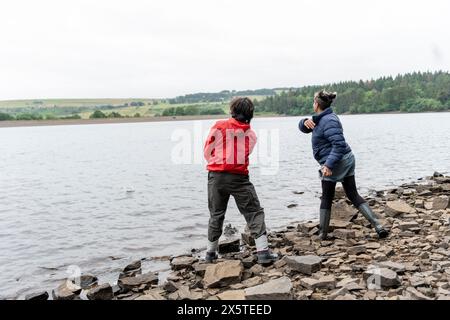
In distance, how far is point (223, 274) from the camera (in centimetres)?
712

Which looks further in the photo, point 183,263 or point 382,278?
point 183,263

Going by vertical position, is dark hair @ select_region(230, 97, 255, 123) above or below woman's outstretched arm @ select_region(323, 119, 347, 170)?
above

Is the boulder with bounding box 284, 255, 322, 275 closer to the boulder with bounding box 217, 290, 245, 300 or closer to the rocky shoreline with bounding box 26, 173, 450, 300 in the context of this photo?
the rocky shoreline with bounding box 26, 173, 450, 300

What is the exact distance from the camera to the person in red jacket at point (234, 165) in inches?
294

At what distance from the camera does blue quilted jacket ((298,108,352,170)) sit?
8102 millimetres

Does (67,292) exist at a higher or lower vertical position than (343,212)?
lower

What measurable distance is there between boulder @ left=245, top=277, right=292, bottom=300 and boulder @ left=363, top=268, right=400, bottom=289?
1.07m

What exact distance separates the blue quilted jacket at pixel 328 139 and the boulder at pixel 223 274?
96.6 inches

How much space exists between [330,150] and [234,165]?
6.48 ft

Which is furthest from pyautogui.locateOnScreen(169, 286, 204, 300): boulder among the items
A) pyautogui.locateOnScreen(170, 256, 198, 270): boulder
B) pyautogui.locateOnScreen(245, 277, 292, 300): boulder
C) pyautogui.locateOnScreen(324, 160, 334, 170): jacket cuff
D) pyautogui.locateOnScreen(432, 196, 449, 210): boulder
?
pyautogui.locateOnScreen(432, 196, 449, 210): boulder

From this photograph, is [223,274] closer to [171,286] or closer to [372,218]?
[171,286]

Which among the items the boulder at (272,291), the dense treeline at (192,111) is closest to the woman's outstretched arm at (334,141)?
the boulder at (272,291)

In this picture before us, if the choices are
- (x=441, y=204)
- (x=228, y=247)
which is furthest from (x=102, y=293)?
(x=441, y=204)
